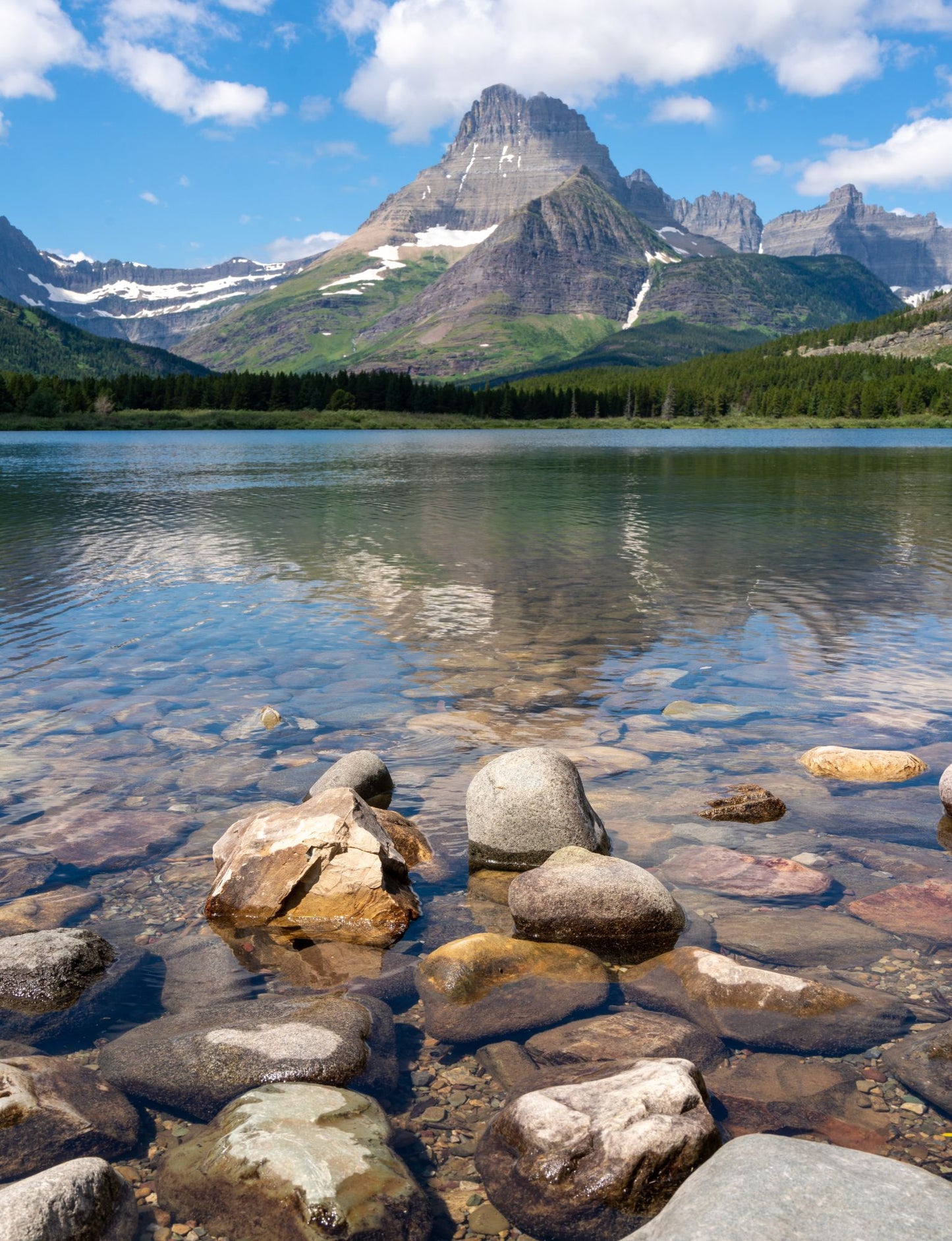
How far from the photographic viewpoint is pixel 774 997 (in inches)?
337

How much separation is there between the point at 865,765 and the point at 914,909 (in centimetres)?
451

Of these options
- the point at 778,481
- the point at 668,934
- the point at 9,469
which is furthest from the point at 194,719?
the point at 9,469

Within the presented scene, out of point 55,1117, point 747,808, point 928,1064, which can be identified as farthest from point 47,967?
A: point 747,808

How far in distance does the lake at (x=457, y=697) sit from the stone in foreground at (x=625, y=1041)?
0.61 m

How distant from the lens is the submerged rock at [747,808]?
13094 millimetres

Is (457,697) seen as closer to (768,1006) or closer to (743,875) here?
(743,875)

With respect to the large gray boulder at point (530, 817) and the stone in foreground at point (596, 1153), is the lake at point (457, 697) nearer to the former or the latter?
the large gray boulder at point (530, 817)

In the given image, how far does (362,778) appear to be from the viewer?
537 inches

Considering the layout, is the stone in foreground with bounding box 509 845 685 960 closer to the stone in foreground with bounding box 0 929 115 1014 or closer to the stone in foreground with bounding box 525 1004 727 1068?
the stone in foreground with bounding box 525 1004 727 1068

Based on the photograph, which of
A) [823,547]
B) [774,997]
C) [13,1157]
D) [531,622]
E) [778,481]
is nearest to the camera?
[13,1157]

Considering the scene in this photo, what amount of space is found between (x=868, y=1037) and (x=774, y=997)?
85cm

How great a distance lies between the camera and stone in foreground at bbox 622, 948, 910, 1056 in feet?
26.6

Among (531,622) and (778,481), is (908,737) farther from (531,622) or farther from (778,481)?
(778,481)

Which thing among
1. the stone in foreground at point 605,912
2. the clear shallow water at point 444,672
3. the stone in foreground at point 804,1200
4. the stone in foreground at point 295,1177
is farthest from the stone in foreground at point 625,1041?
the stone in foreground at point 804,1200
